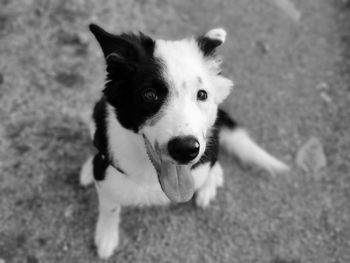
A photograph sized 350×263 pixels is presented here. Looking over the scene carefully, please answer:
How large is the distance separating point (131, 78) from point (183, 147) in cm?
48

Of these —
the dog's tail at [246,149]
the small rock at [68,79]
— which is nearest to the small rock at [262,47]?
the dog's tail at [246,149]

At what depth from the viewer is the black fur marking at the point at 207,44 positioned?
238cm

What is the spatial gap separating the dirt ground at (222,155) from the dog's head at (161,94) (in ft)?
3.99

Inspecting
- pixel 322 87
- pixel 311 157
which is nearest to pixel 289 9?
pixel 322 87

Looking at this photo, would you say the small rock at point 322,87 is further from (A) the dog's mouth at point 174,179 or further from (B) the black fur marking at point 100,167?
(B) the black fur marking at point 100,167

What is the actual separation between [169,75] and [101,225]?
58.4 inches

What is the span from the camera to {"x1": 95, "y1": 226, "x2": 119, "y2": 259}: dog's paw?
3014mm

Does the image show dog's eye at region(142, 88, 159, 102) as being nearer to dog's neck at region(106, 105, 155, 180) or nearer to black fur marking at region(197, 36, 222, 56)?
dog's neck at region(106, 105, 155, 180)

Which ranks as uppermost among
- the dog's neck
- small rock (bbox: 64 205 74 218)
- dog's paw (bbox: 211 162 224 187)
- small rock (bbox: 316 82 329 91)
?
the dog's neck

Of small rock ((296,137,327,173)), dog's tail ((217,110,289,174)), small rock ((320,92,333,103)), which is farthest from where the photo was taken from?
small rock ((320,92,333,103))

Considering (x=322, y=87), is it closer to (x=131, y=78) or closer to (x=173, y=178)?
(x=173, y=178)

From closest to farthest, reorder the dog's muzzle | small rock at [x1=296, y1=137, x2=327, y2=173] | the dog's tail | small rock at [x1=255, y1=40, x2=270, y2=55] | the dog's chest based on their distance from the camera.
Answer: the dog's muzzle < the dog's chest < the dog's tail < small rock at [x1=296, y1=137, x2=327, y2=173] < small rock at [x1=255, y1=40, x2=270, y2=55]

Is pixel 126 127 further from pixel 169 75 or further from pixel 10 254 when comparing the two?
pixel 10 254

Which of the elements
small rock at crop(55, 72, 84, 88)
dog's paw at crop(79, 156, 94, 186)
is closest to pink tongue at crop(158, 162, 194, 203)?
dog's paw at crop(79, 156, 94, 186)
